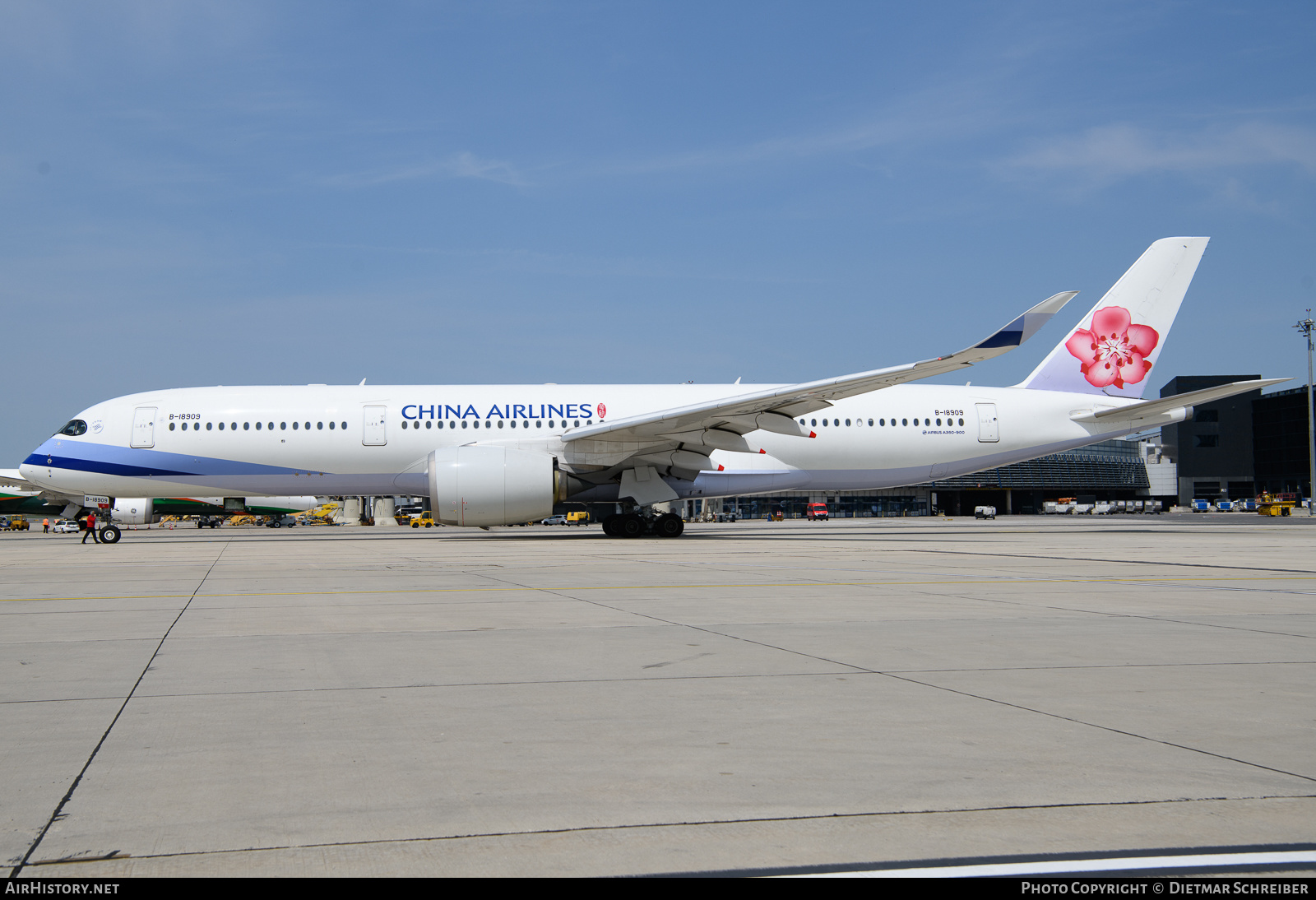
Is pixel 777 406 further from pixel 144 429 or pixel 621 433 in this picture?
pixel 144 429

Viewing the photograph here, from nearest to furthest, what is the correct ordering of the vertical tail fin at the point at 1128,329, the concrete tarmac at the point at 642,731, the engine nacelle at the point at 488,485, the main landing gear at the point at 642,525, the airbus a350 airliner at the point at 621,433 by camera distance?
the concrete tarmac at the point at 642,731, the engine nacelle at the point at 488,485, the airbus a350 airliner at the point at 621,433, the main landing gear at the point at 642,525, the vertical tail fin at the point at 1128,329

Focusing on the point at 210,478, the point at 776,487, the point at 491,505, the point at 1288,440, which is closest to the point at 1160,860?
the point at 491,505

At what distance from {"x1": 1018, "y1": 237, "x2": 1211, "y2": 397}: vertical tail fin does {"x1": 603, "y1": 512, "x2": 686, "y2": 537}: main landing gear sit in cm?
986

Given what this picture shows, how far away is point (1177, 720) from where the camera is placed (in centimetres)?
407

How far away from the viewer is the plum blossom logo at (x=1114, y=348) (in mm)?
24141

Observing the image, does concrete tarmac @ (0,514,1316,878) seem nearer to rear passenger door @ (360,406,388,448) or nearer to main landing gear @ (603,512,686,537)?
rear passenger door @ (360,406,388,448)

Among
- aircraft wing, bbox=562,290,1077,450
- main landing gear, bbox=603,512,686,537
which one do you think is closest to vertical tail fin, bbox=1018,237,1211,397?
aircraft wing, bbox=562,290,1077,450

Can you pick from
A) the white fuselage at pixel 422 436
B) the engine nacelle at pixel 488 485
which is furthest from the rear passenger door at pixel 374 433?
the engine nacelle at pixel 488 485

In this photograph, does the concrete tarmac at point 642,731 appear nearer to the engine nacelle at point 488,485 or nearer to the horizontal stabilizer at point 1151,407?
the engine nacelle at point 488,485

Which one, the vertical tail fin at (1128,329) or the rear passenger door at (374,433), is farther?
the vertical tail fin at (1128,329)

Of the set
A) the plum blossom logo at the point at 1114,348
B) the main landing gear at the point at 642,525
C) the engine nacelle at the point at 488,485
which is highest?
the plum blossom logo at the point at 1114,348

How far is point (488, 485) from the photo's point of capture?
20062 mm
